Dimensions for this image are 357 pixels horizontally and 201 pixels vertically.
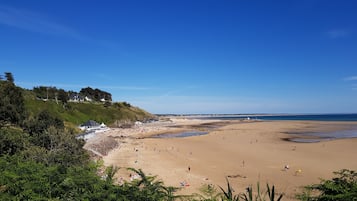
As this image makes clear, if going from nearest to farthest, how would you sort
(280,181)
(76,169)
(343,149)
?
1. (76,169)
2. (280,181)
3. (343,149)

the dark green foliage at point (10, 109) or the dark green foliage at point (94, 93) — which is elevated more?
the dark green foliage at point (94, 93)

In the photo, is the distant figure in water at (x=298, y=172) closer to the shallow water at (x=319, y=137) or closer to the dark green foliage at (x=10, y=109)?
the shallow water at (x=319, y=137)

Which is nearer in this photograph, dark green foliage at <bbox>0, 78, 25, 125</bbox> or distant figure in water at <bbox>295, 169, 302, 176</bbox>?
distant figure in water at <bbox>295, 169, 302, 176</bbox>

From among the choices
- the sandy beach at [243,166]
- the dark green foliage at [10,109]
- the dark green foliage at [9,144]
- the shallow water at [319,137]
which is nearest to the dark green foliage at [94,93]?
the shallow water at [319,137]

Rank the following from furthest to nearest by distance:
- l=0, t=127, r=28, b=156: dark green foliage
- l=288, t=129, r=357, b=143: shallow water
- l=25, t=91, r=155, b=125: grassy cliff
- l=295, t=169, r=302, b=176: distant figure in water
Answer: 1. l=25, t=91, r=155, b=125: grassy cliff
2. l=288, t=129, r=357, b=143: shallow water
3. l=295, t=169, r=302, b=176: distant figure in water
4. l=0, t=127, r=28, b=156: dark green foliage

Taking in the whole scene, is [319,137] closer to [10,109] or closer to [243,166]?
[243,166]

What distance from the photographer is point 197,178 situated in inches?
639

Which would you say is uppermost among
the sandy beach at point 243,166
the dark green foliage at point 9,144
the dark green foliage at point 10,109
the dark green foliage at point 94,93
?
the dark green foliage at point 94,93

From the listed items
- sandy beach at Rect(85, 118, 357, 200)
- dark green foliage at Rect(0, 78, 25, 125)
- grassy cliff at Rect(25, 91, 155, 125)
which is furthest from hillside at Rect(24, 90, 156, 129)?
sandy beach at Rect(85, 118, 357, 200)

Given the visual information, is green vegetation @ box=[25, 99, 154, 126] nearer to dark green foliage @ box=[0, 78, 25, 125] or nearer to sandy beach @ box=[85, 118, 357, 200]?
dark green foliage @ box=[0, 78, 25, 125]

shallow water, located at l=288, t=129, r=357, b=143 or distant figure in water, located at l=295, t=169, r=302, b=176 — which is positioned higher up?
shallow water, located at l=288, t=129, r=357, b=143

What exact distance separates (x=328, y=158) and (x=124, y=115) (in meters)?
69.9

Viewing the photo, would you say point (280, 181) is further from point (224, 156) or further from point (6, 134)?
point (6, 134)

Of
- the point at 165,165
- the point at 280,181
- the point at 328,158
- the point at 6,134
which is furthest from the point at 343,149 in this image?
the point at 6,134
